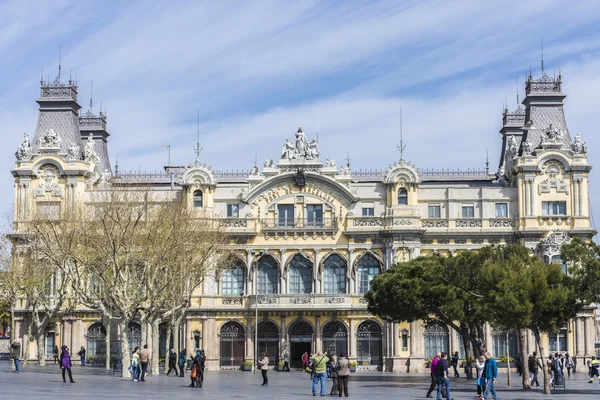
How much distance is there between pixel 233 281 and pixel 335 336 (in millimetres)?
11033

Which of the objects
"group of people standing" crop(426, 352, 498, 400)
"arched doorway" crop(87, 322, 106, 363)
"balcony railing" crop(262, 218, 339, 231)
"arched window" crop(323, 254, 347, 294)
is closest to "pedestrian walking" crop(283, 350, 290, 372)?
"arched window" crop(323, 254, 347, 294)

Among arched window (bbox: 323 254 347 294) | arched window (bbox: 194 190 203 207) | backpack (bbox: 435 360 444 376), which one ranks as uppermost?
arched window (bbox: 194 190 203 207)

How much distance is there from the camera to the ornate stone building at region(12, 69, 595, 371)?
313 ft

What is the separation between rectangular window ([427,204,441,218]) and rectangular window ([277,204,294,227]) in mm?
13160

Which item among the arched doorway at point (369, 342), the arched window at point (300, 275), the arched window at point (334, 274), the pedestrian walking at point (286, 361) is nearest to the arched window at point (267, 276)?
the arched window at point (300, 275)

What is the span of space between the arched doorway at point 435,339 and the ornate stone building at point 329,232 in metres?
0.11

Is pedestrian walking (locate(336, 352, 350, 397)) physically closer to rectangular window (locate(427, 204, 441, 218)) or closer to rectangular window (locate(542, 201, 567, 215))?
rectangular window (locate(427, 204, 441, 218))

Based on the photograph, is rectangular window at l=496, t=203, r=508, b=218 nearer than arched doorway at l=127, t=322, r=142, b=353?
Yes

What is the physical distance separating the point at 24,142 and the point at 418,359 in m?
42.9

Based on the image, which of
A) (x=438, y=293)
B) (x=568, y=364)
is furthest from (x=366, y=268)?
(x=438, y=293)

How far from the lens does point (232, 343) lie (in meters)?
96.4

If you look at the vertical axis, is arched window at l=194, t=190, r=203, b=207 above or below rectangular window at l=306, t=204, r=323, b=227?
above

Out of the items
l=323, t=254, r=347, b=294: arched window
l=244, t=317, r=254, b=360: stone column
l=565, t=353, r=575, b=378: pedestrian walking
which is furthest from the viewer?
l=323, t=254, r=347, b=294: arched window

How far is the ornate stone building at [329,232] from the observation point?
3755 inches
